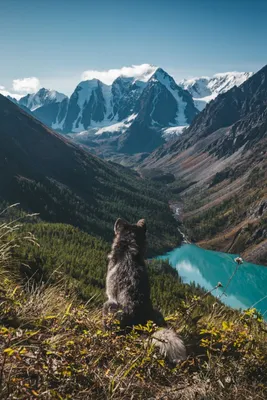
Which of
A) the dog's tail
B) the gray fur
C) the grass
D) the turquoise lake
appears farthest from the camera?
the turquoise lake

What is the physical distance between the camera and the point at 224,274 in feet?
533

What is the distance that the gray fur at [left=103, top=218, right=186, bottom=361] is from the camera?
8359 millimetres

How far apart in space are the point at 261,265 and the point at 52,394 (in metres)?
183

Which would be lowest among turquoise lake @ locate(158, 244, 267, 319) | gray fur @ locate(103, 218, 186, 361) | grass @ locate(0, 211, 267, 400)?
turquoise lake @ locate(158, 244, 267, 319)

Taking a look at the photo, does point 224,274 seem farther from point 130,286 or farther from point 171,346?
point 171,346

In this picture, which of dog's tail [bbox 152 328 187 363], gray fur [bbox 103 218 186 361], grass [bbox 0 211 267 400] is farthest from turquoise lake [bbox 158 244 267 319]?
grass [bbox 0 211 267 400]

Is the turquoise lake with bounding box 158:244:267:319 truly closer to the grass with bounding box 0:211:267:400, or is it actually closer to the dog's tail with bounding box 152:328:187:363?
the dog's tail with bounding box 152:328:187:363

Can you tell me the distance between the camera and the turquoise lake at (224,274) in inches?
5423

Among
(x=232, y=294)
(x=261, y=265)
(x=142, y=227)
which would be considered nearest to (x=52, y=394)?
(x=142, y=227)

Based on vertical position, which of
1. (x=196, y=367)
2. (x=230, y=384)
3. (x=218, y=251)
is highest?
(x=230, y=384)

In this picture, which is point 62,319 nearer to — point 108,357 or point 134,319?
point 108,357

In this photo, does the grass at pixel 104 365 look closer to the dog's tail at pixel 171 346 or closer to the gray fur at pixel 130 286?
the dog's tail at pixel 171 346

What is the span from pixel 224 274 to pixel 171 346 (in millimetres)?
165024

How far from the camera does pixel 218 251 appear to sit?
7648 inches
